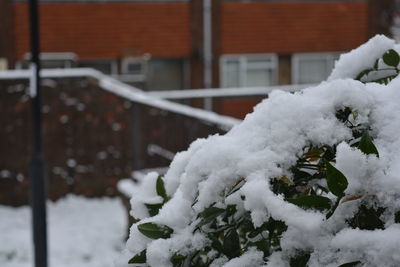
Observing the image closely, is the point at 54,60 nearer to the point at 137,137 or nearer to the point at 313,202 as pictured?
the point at 137,137

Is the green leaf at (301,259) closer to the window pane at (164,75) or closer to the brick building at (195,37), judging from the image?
the brick building at (195,37)

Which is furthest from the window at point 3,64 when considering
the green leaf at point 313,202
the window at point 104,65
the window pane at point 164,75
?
the green leaf at point 313,202

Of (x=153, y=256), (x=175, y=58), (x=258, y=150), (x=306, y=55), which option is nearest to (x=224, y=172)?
(x=258, y=150)

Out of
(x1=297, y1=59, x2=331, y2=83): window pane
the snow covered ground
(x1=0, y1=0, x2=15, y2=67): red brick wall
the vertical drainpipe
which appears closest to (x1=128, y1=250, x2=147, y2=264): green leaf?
the snow covered ground

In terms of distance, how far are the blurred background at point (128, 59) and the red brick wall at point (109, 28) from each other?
1.0 inches

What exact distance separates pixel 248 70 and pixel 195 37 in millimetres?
1666

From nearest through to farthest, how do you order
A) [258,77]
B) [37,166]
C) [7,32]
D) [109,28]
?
[37,166] → [7,32] → [109,28] → [258,77]

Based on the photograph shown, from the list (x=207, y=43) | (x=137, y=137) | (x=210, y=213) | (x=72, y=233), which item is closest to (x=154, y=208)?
(x=210, y=213)

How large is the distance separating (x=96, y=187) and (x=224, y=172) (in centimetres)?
786

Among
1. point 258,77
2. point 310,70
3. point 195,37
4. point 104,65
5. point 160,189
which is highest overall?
point 160,189

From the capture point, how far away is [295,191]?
162 cm

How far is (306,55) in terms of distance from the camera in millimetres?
19906

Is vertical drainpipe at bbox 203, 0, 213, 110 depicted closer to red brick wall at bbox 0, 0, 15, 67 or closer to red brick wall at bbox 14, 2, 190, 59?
red brick wall at bbox 14, 2, 190, 59

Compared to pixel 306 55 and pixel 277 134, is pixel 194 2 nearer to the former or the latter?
pixel 306 55
